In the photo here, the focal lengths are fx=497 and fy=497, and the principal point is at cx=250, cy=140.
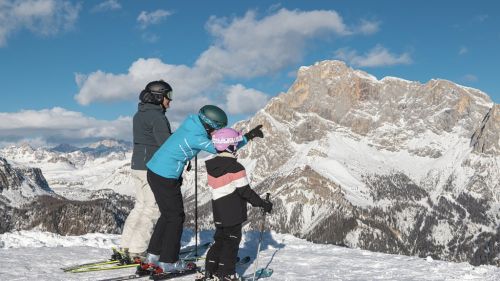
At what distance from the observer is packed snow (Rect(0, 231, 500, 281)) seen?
13.0 m

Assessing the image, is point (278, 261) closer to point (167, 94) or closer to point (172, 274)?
point (172, 274)

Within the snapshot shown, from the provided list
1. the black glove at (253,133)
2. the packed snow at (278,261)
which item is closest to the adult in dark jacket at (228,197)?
the black glove at (253,133)

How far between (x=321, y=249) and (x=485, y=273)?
6.81 meters

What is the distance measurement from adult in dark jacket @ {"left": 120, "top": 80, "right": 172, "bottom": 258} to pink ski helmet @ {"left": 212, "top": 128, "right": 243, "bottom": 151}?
192cm

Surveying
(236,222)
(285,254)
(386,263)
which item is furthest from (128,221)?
(386,263)

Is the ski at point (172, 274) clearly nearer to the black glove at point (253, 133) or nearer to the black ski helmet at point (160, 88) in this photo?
the black glove at point (253, 133)

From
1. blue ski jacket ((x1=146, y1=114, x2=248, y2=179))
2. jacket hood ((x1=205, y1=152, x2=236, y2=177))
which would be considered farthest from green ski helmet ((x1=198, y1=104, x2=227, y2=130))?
jacket hood ((x1=205, y1=152, x2=236, y2=177))

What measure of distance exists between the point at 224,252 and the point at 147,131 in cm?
384

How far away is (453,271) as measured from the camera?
14070 millimetres

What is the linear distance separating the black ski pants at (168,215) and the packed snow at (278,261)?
83 centimetres

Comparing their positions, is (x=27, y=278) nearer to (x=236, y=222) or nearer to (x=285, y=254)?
(x=236, y=222)

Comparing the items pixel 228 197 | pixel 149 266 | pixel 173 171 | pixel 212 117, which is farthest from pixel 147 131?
pixel 149 266

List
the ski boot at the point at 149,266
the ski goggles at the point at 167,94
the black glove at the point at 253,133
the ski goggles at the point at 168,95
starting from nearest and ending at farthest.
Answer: the ski boot at the point at 149,266 < the black glove at the point at 253,133 < the ski goggles at the point at 167,94 < the ski goggles at the point at 168,95

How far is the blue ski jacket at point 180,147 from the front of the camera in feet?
37.6
